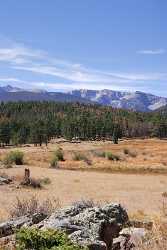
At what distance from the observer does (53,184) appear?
128 feet

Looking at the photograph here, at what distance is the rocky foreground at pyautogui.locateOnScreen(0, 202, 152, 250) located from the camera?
8695 millimetres

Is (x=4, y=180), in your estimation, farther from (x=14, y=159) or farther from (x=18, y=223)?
(x=14, y=159)

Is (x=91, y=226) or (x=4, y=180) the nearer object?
(x=91, y=226)

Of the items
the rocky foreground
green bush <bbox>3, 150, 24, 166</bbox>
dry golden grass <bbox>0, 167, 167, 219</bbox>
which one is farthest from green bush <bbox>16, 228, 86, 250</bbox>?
green bush <bbox>3, 150, 24, 166</bbox>

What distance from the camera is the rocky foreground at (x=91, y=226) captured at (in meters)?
8.70

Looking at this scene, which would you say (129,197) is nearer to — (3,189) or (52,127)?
(3,189)

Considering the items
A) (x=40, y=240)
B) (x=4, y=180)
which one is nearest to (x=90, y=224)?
(x=40, y=240)

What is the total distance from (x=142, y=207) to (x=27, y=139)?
145167 mm

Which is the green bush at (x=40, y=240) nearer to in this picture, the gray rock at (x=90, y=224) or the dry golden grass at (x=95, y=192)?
the gray rock at (x=90, y=224)

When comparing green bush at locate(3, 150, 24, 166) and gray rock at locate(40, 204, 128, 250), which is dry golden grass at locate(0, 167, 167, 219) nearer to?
gray rock at locate(40, 204, 128, 250)

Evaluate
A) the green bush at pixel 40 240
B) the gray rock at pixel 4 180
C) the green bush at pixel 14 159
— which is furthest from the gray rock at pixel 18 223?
the green bush at pixel 14 159

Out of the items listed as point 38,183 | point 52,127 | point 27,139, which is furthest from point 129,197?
point 52,127

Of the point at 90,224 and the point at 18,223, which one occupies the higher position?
the point at 90,224

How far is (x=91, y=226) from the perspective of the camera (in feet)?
31.5
